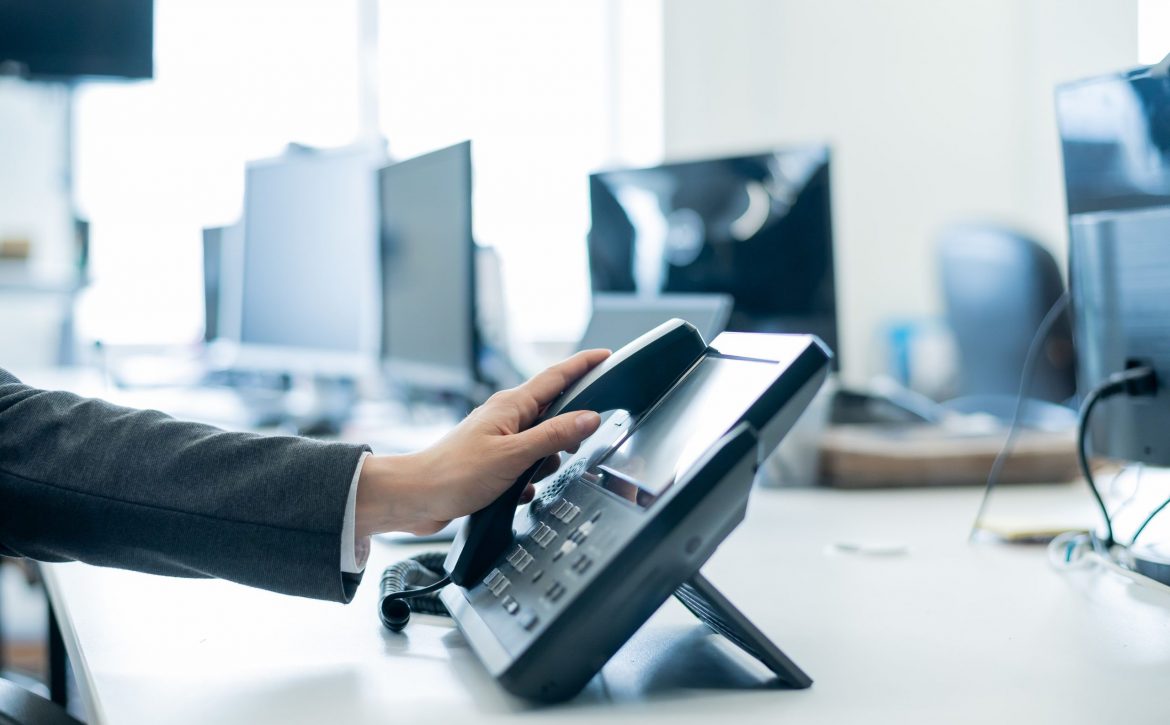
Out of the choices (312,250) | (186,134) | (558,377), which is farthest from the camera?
(186,134)

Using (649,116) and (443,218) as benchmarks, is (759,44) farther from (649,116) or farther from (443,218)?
(443,218)

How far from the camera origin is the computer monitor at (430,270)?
1599 millimetres

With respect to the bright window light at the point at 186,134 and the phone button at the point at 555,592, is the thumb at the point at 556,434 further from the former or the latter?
the bright window light at the point at 186,134

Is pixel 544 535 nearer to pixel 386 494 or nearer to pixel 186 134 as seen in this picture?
pixel 386 494

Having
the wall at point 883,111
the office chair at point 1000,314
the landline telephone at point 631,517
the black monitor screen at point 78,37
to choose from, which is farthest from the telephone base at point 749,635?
the wall at point 883,111

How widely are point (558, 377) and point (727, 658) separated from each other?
0.78 ft

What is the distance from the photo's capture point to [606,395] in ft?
2.52

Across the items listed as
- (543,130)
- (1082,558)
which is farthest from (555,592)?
(543,130)

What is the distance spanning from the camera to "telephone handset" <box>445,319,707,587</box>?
759 mm

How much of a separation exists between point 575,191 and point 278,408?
2030 mm

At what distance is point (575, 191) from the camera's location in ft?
14.0

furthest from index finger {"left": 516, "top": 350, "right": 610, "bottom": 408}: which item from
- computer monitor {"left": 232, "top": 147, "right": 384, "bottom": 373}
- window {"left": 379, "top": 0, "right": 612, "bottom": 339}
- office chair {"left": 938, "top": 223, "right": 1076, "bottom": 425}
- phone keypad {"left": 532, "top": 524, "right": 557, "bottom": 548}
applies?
window {"left": 379, "top": 0, "right": 612, "bottom": 339}

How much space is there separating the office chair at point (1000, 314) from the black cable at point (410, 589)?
213 cm

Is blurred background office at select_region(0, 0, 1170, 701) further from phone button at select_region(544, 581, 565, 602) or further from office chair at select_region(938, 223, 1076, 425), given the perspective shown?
phone button at select_region(544, 581, 565, 602)
